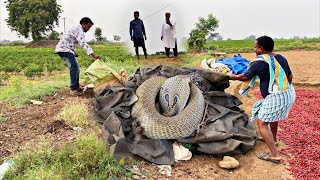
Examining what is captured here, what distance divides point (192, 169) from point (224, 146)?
1.85 feet

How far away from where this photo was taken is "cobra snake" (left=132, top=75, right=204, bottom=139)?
4340 mm

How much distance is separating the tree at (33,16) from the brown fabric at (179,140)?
46280 mm

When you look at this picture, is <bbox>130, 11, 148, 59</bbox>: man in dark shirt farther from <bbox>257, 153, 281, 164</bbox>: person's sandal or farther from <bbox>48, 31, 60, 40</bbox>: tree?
<bbox>48, 31, 60, 40</bbox>: tree

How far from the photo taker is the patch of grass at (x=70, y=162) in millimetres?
3434

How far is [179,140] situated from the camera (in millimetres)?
4355

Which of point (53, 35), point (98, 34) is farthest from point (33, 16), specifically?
point (98, 34)

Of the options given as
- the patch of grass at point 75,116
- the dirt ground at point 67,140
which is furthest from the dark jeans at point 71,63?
the patch of grass at point 75,116

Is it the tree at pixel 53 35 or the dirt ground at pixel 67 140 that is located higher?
the tree at pixel 53 35

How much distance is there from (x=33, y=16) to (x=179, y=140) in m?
48.1

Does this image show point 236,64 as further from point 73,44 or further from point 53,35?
point 53,35

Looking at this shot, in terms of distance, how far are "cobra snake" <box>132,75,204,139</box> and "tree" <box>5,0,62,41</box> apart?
153 ft

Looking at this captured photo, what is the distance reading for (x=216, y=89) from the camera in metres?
5.45

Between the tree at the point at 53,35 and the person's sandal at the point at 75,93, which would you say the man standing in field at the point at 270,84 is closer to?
the person's sandal at the point at 75,93

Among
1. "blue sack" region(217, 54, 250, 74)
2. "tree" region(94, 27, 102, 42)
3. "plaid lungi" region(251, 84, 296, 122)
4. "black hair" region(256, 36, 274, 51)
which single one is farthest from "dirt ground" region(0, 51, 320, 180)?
"tree" region(94, 27, 102, 42)
